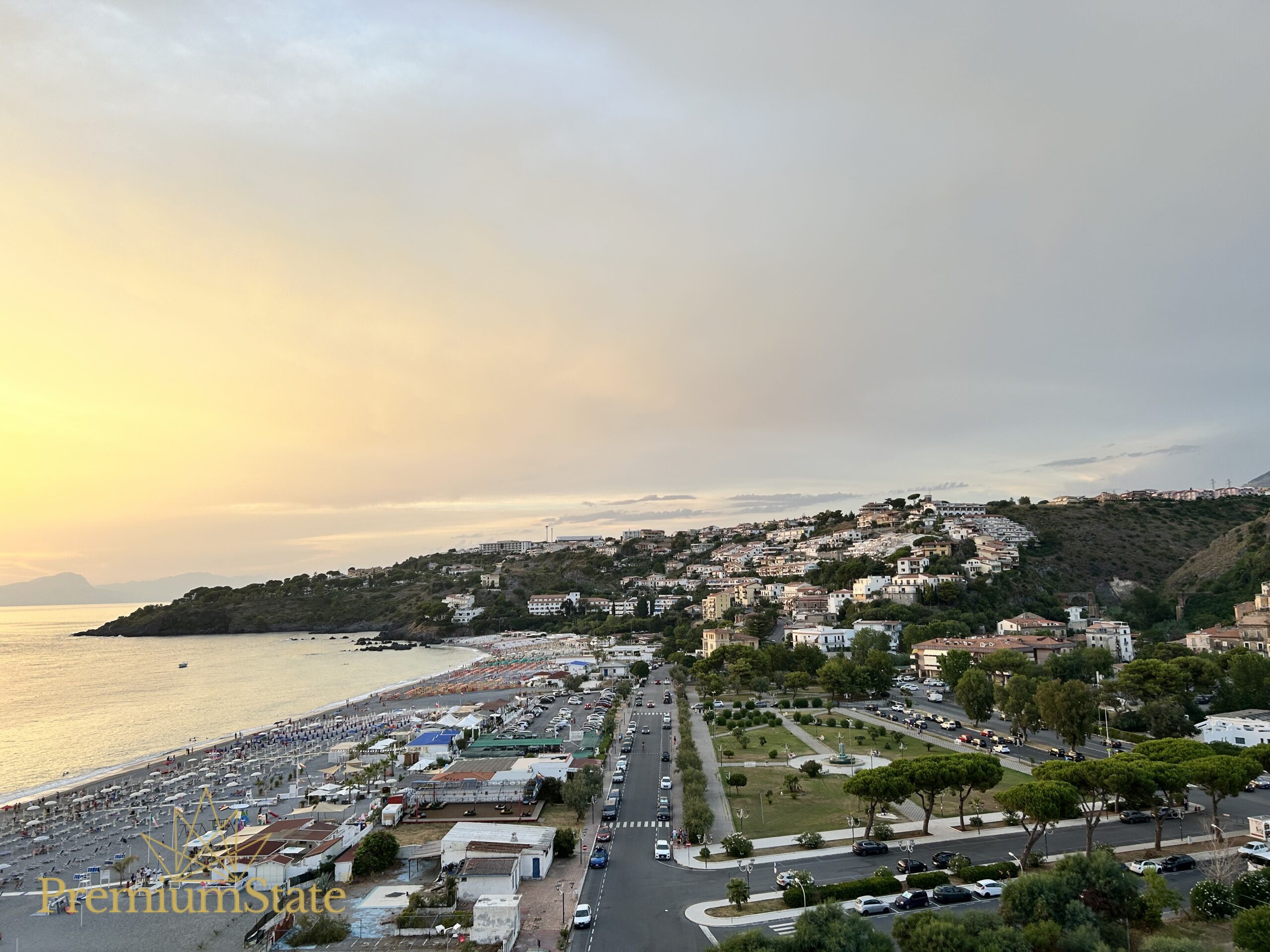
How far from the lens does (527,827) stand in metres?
23.8

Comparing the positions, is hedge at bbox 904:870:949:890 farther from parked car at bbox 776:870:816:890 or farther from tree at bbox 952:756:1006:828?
tree at bbox 952:756:1006:828

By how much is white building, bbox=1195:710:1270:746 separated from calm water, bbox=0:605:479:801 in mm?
55756

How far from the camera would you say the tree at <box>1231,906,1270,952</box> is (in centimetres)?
1341

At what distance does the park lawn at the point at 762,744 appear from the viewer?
3531 centimetres

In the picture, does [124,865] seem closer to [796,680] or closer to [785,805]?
[785,805]

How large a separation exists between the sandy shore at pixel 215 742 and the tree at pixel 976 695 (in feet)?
116

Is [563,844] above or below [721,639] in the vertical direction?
above

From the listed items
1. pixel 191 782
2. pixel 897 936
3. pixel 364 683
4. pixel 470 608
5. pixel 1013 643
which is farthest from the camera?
pixel 470 608

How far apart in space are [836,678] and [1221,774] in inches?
1126

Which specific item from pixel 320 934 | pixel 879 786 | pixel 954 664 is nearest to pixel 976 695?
pixel 954 664

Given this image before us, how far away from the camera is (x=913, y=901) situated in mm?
17688

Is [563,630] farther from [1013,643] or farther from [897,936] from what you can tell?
[897,936]

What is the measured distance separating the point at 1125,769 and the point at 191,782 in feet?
128

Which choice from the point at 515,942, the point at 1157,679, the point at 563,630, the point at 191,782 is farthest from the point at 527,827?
the point at 563,630
